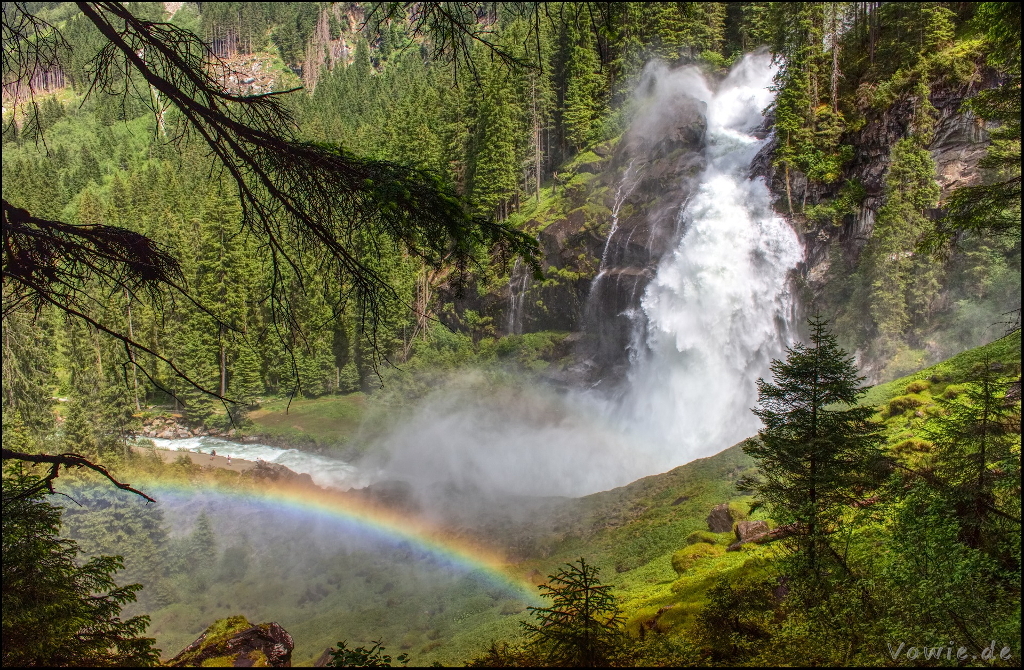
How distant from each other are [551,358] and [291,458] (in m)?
16.5

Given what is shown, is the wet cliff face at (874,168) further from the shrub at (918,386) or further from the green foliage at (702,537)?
the green foliage at (702,537)

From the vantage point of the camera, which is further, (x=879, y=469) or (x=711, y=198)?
(x=711, y=198)

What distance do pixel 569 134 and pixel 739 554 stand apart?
121ft

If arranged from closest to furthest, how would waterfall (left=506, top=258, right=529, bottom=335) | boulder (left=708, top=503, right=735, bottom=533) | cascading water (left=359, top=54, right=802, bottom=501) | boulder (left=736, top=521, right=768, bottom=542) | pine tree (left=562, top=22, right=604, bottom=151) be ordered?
1. boulder (left=736, top=521, right=768, bottom=542)
2. boulder (left=708, top=503, right=735, bottom=533)
3. cascading water (left=359, top=54, right=802, bottom=501)
4. waterfall (left=506, top=258, right=529, bottom=335)
5. pine tree (left=562, top=22, right=604, bottom=151)

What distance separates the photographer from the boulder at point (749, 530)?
14233 millimetres

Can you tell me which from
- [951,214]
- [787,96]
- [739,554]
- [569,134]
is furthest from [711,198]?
[951,214]

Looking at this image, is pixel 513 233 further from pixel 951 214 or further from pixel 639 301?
pixel 639 301

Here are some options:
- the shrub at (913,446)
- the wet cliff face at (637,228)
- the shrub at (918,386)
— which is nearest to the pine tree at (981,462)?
the shrub at (913,446)

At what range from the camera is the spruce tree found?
709 centimetres

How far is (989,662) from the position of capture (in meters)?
4.69

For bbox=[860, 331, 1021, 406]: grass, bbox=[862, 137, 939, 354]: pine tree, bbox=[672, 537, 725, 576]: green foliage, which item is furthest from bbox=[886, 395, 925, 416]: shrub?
bbox=[862, 137, 939, 354]: pine tree

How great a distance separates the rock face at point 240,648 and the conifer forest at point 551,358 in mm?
43

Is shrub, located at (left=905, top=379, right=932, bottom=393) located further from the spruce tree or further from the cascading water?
the spruce tree

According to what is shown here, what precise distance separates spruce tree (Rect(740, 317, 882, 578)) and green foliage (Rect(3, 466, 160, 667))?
22.8 feet
